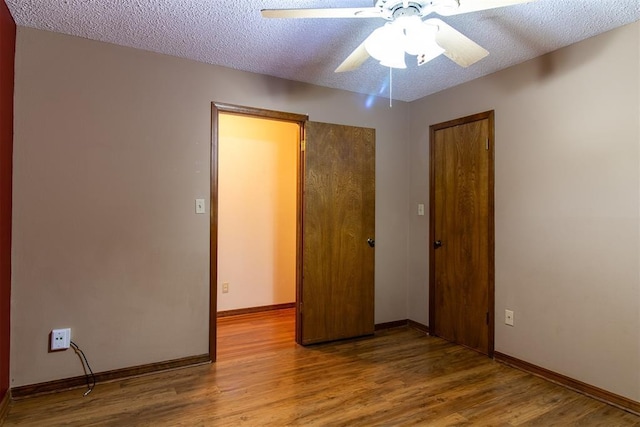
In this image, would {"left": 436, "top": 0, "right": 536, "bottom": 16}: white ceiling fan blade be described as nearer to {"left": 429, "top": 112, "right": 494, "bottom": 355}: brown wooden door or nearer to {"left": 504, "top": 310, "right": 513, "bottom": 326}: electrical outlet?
{"left": 429, "top": 112, "right": 494, "bottom": 355}: brown wooden door

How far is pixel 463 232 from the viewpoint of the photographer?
3316 millimetres

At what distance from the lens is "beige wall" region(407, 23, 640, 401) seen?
2285 mm

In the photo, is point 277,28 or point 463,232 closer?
point 277,28

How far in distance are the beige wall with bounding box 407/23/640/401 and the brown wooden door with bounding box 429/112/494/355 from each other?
10 centimetres

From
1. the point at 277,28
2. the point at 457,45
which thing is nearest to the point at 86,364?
the point at 277,28

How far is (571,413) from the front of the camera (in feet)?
7.30

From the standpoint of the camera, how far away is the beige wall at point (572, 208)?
90.0 inches

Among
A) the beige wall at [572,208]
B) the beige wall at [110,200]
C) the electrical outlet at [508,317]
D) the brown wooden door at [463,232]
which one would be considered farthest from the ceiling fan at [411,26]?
the electrical outlet at [508,317]

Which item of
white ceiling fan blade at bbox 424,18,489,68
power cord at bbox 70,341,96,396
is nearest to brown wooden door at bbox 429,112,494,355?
white ceiling fan blade at bbox 424,18,489,68

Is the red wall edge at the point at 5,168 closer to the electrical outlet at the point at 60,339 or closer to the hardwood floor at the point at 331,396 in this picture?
the electrical outlet at the point at 60,339

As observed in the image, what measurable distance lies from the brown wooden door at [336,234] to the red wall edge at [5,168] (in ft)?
6.59

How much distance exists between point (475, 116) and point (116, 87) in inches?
111

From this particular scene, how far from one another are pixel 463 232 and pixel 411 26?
6.85 feet

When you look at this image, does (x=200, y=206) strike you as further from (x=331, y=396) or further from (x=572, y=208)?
(x=572, y=208)
